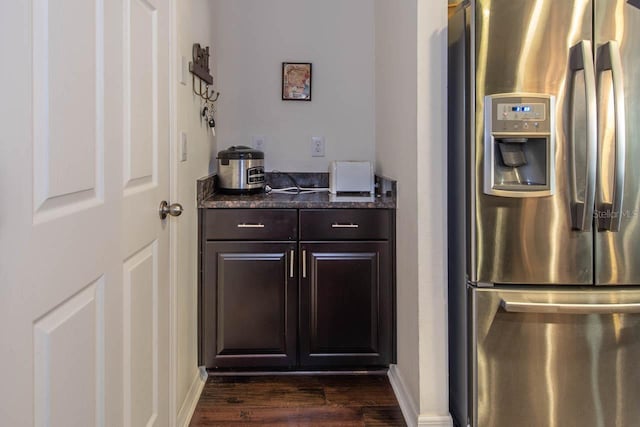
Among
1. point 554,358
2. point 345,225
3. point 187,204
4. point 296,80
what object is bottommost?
point 554,358

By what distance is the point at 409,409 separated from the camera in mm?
1929

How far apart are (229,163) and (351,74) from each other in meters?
0.96

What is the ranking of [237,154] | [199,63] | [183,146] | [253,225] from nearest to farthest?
[183,146], [199,63], [253,225], [237,154]

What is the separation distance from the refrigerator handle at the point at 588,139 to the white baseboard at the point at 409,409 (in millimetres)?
858

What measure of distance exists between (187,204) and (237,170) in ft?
1.70

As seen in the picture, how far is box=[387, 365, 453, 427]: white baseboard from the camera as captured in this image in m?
1.77

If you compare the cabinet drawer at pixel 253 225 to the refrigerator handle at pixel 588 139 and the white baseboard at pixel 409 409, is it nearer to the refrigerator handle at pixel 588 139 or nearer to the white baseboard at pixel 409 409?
the white baseboard at pixel 409 409

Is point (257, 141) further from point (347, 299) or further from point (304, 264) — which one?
point (347, 299)

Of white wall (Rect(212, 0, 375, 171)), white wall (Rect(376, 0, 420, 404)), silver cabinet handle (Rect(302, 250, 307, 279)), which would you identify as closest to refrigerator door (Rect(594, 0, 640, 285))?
white wall (Rect(376, 0, 420, 404))

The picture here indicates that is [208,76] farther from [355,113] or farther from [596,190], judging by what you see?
[596,190]

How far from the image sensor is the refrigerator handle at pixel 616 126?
1426mm

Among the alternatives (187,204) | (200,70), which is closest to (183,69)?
(200,70)

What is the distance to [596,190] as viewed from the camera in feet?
4.86

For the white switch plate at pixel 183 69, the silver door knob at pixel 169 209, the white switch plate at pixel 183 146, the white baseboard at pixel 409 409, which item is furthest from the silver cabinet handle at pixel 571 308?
the white switch plate at pixel 183 69
